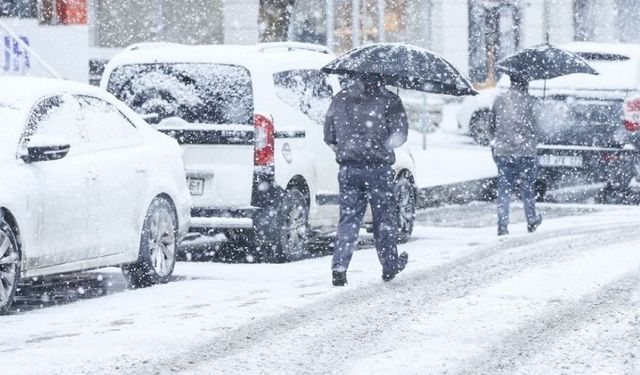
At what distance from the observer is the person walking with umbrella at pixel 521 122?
16.1m

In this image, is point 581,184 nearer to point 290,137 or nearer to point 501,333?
point 290,137

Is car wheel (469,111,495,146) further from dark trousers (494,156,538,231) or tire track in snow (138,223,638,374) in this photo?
tire track in snow (138,223,638,374)

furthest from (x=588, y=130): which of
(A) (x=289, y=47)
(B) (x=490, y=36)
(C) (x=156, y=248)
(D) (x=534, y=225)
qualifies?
(B) (x=490, y=36)

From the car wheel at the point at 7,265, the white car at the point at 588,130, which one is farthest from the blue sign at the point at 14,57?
the car wheel at the point at 7,265

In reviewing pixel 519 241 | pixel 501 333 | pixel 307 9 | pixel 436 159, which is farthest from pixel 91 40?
pixel 501 333

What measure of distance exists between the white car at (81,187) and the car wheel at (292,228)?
4.01ft

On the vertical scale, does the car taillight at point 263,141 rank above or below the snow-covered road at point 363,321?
above

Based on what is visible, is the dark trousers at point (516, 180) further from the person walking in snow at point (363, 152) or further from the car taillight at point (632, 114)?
the person walking in snow at point (363, 152)

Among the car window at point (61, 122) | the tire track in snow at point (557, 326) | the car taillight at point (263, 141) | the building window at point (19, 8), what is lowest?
the tire track in snow at point (557, 326)

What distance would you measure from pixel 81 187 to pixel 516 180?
6436 millimetres

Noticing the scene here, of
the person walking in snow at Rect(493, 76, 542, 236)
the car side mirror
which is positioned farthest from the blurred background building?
the car side mirror

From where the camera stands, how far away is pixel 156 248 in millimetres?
12305

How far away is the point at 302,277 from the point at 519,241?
331 centimetres

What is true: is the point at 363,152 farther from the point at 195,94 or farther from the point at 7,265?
the point at 7,265
